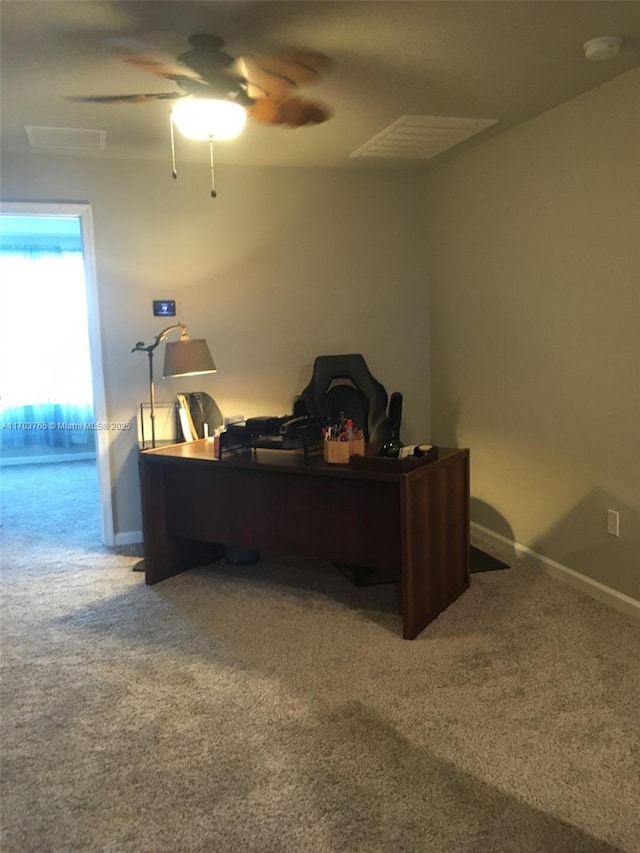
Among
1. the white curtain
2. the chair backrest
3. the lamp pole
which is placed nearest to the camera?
the lamp pole

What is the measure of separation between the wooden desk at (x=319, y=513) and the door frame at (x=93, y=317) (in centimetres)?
71

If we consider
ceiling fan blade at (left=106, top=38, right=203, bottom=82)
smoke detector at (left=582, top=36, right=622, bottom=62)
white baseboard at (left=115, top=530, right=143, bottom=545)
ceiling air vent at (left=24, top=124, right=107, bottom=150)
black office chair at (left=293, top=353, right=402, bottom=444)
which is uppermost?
ceiling air vent at (left=24, top=124, right=107, bottom=150)

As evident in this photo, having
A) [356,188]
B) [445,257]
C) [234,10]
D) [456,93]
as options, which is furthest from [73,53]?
[445,257]

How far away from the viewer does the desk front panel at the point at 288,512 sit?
294cm

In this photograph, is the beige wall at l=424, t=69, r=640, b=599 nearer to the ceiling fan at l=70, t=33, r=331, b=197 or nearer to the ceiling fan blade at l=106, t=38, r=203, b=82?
the ceiling fan at l=70, t=33, r=331, b=197

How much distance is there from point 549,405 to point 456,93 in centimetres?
154

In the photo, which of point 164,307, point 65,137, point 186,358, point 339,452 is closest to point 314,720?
point 339,452

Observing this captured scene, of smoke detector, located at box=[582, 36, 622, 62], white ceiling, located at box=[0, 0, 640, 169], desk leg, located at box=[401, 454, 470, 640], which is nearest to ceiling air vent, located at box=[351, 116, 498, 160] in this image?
white ceiling, located at box=[0, 0, 640, 169]

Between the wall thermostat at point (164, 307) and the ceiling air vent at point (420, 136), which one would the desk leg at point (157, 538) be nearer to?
the wall thermostat at point (164, 307)

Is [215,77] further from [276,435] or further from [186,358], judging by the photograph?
[276,435]

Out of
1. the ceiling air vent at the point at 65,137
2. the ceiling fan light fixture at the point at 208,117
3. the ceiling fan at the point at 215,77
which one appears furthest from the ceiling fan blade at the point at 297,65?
the ceiling air vent at the point at 65,137

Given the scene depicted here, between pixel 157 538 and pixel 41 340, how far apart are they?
3.84m

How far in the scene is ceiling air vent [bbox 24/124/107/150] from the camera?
3.36m

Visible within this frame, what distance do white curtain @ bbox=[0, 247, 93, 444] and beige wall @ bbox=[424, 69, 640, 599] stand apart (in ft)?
12.8
